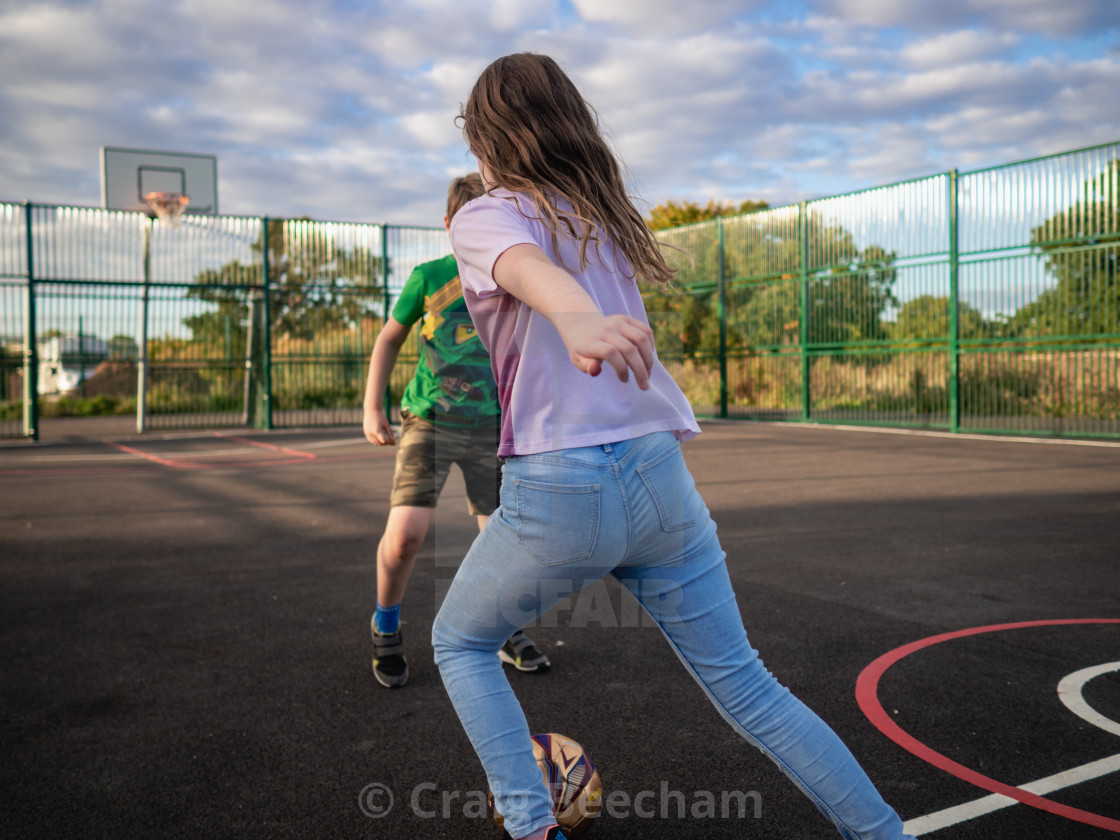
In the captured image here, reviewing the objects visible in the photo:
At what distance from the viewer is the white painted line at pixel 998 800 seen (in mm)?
2295

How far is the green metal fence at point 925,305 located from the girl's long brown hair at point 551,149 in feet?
32.4

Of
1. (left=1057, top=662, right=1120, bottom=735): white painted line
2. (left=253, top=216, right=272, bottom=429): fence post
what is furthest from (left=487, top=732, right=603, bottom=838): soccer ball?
(left=253, top=216, right=272, bottom=429): fence post

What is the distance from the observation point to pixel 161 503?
823 centimetres

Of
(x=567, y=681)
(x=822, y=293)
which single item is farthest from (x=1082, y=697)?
(x=822, y=293)

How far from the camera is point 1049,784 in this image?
251 cm

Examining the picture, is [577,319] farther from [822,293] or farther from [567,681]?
[822,293]

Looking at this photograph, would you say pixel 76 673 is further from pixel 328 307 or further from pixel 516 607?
pixel 328 307

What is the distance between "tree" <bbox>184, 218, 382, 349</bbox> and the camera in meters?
17.6

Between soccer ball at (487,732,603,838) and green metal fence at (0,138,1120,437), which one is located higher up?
green metal fence at (0,138,1120,437)

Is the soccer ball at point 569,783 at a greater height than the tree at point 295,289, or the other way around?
the tree at point 295,289

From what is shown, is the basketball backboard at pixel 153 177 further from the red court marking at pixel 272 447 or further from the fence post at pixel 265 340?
the red court marking at pixel 272 447

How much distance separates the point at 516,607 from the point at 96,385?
20.1m

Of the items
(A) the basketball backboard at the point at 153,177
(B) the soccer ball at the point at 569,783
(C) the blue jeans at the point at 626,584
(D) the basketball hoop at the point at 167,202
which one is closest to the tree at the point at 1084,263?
(B) the soccer ball at the point at 569,783

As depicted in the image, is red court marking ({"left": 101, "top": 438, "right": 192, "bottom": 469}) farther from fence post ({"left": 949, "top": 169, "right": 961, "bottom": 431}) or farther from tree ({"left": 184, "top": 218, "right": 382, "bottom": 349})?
fence post ({"left": 949, "top": 169, "right": 961, "bottom": 431})
